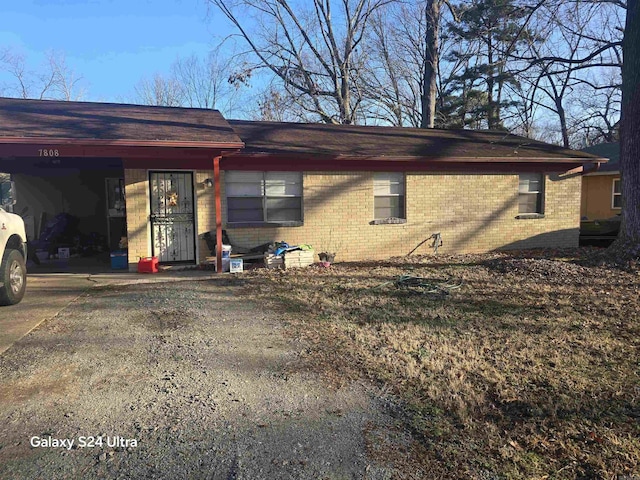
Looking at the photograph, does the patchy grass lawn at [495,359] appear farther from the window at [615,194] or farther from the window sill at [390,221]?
the window at [615,194]

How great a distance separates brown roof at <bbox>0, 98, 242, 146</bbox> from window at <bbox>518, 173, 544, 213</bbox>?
8228 millimetres

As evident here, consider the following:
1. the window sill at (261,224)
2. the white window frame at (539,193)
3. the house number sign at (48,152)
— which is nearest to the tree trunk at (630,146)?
the white window frame at (539,193)

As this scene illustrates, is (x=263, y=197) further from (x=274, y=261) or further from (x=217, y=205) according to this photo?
(x=274, y=261)

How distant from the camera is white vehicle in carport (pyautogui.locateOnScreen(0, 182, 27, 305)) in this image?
5996 millimetres

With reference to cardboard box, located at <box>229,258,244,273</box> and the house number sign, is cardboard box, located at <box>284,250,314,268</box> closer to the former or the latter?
cardboard box, located at <box>229,258,244,273</box>

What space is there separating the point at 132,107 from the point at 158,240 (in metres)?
4.24

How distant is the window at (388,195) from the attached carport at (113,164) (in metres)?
3.97

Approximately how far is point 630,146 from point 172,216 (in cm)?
1000

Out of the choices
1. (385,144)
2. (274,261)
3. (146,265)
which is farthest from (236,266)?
(385,144)

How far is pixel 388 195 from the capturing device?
11.4 m

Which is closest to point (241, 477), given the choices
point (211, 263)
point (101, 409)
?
point (101, 409)

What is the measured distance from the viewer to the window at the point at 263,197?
10273 mm

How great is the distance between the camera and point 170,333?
17.1 ft

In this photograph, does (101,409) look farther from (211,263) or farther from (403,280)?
(211,263)
